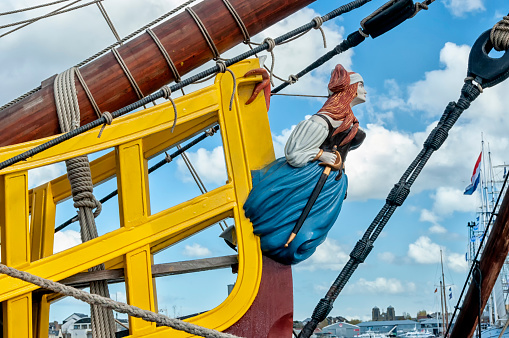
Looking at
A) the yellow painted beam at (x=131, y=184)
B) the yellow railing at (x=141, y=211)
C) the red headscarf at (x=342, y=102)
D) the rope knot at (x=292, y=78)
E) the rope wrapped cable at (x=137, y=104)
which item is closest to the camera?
the rope wrapped cable at (x=137, y=104)

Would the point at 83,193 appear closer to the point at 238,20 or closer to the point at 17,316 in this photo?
the point at 17,316

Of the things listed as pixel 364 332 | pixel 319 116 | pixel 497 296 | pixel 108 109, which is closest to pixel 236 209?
pixel 319 116

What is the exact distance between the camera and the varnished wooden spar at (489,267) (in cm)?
437

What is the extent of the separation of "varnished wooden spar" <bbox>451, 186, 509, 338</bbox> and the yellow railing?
148 centimetres

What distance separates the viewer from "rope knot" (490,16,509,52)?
4.45 metres

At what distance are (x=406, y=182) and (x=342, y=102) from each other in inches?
28.1

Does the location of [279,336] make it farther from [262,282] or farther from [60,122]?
[60,122]

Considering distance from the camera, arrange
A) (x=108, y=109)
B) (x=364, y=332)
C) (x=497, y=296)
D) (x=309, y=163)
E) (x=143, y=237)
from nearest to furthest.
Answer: (x=143, y=237) → (x=309, y=163) → (x=108, y=109) → (x=497, y=296) → (x=364, y=332)

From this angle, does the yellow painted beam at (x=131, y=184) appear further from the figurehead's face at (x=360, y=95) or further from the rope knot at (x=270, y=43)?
the figurehead's face at (x=360, y=95)

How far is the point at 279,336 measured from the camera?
4008 mm

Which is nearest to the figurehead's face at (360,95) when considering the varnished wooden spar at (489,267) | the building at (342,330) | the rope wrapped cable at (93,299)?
the varnished wooden spar at (489,267)

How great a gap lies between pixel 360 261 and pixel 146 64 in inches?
70.6

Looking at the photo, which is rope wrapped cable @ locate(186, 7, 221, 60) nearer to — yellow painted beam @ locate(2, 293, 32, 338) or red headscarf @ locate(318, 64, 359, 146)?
red headscarf @ locate(318, 64, 359, 146)

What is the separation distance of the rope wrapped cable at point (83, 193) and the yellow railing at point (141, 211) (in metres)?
0.16
